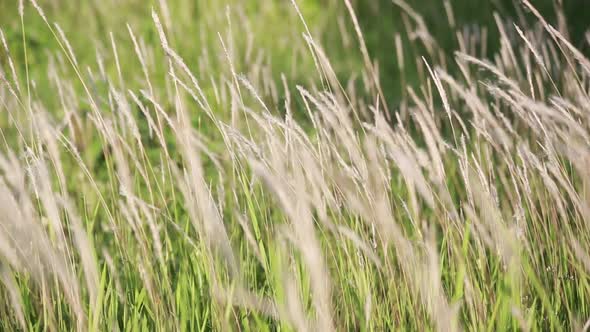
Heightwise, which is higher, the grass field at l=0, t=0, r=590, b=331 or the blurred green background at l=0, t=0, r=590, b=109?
the blurred green background at l=0, t=0, r=590, b=109

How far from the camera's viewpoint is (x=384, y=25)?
540 cm

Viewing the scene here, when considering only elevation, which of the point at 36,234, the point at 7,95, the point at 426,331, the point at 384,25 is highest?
the point at 384,25

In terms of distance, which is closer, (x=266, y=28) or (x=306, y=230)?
(x=306, y=230)

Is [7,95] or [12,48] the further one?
[12,48]

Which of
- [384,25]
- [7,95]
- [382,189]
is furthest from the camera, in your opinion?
[384,25]

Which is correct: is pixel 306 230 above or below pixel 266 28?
below

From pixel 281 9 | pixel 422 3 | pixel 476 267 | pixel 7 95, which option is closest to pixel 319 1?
pixel 281 9

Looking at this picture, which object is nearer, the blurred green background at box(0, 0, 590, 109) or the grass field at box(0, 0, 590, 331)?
the grass field at box(0, 0, 590, 331)

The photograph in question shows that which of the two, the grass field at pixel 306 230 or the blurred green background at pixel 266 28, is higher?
the blurred green background at pixel 266 28

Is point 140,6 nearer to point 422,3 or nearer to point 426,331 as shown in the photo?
point 422,3

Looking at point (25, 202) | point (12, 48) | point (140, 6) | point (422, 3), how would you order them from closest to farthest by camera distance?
point (25, 202), point (12, 48), point (140, 6), point (422, 3)

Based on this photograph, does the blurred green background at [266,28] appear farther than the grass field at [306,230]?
Yes

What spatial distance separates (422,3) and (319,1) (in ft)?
2.80

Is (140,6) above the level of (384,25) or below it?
above
